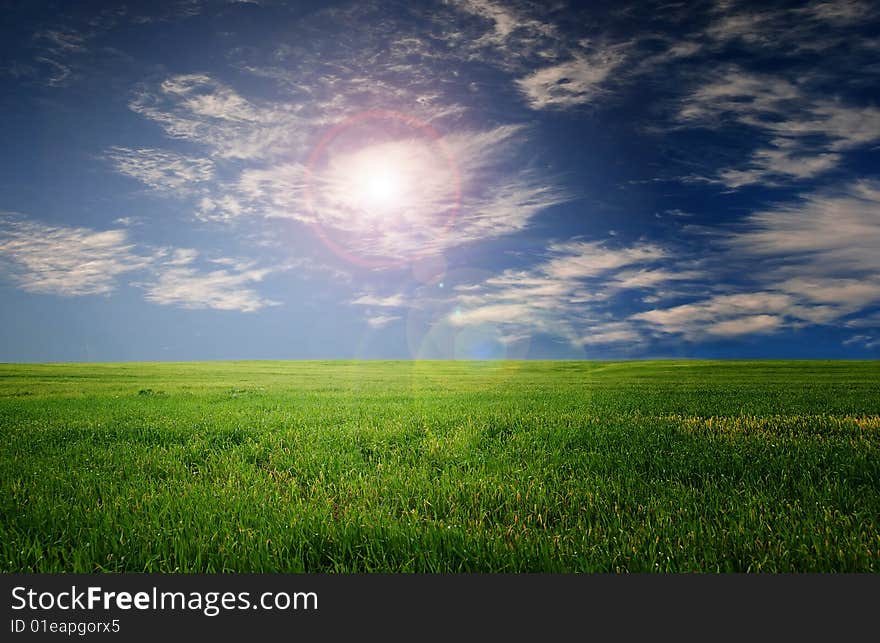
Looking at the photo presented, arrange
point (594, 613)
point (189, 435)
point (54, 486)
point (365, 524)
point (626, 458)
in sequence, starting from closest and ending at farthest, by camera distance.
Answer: point (594, 613) < point (365, 524) < point (54, 486) < point (626, 458) < point (189, 435)

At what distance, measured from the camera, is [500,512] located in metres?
5.50

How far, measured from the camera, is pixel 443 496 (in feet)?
19.5

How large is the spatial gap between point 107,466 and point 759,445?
10.7 metres

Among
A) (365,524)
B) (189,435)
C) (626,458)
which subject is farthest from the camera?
(189,435)

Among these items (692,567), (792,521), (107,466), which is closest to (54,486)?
(107,466)

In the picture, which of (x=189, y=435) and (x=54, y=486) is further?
(x=189, y=435)

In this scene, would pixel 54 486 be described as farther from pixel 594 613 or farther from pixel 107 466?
pixel 594 613

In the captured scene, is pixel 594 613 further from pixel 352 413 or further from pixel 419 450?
pixel 352 413

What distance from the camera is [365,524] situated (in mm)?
4957

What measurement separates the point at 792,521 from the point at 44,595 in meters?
6.43

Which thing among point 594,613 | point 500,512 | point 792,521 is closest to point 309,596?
point 594,613

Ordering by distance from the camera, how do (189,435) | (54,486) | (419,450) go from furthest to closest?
(189,435) < (419,450) < (54,486)

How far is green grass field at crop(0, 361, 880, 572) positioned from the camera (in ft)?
14.4

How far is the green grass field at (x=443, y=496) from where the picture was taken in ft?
14.4
